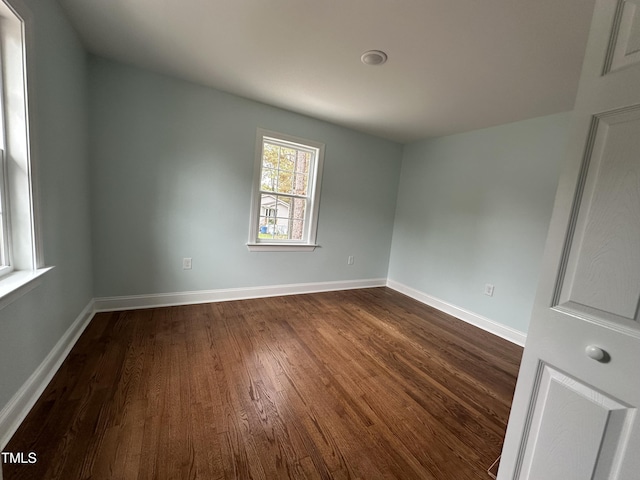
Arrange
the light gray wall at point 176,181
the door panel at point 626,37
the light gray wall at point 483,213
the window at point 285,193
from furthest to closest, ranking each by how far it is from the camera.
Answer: the window at point 285,193, the light gray wall at point 483,213, the light gray wall at point 176,181, the door panel at point 626,37

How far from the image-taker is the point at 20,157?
1.31 meters

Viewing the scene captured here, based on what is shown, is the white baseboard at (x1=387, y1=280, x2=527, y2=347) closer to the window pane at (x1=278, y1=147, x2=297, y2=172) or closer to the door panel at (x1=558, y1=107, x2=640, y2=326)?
the door panel at (x1=558, y1=107, x2=640, y2=326)

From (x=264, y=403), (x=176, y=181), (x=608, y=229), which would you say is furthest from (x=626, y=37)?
(x=176, y=181)

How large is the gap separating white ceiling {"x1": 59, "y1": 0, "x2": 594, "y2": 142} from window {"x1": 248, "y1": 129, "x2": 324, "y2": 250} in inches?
24.7

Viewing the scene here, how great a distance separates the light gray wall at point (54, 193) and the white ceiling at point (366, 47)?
1.16 ft

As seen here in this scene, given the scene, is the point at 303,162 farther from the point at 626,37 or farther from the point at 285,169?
the point at 626,37

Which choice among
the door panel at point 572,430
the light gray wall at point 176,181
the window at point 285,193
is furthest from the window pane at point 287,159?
the door panel at point 572,430

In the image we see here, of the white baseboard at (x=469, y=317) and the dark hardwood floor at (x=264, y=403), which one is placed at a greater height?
the white baseboard at (x=469, y=317)

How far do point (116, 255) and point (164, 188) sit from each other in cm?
81

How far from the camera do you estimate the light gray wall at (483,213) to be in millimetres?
2479

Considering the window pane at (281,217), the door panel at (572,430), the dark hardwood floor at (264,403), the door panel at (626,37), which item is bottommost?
the dark hardwood floor at (264,403)

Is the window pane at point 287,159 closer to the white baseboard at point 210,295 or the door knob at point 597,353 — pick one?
the white baseboard at point 210,295

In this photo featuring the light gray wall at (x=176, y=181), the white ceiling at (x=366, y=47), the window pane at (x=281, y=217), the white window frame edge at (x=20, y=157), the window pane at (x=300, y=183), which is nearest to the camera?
the white window frame edge at (x=20, y=157)

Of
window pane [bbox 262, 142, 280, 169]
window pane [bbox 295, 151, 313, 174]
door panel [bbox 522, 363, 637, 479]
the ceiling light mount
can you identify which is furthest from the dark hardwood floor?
the ceiling light mount
